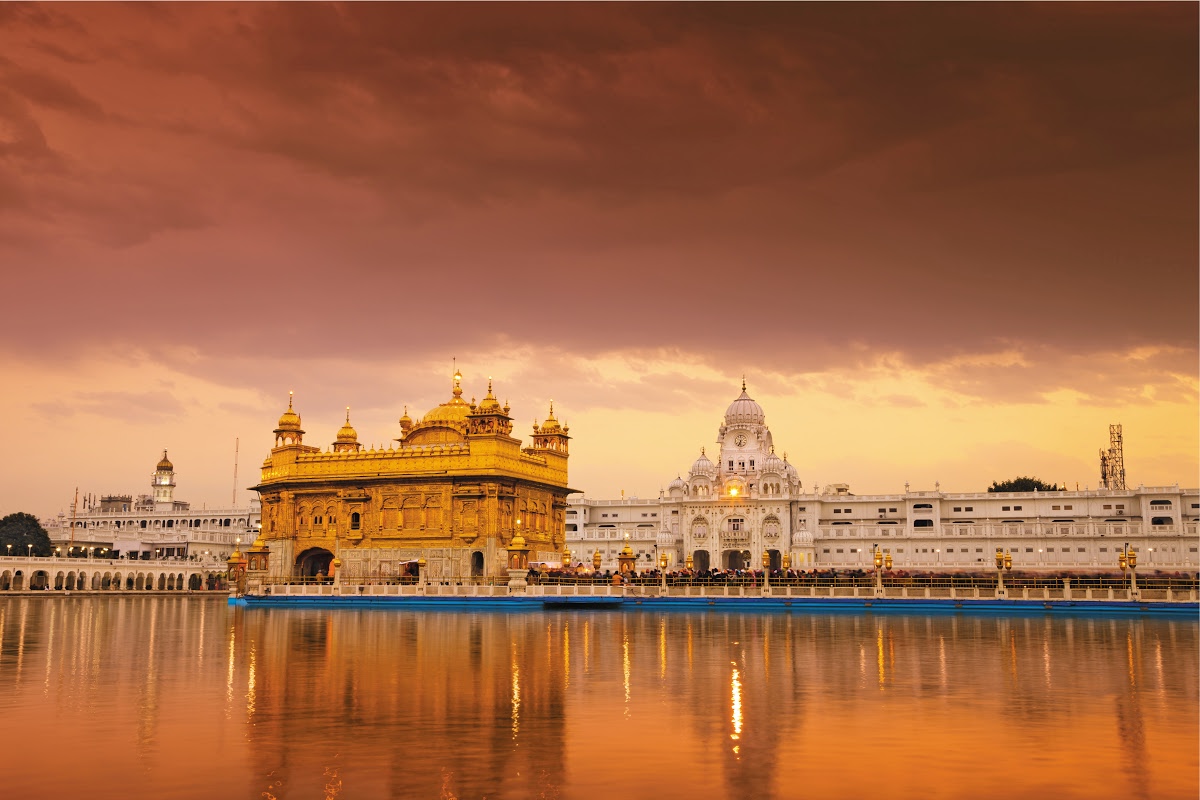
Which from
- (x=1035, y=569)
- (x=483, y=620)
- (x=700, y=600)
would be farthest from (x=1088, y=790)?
(x=1035, y=569)

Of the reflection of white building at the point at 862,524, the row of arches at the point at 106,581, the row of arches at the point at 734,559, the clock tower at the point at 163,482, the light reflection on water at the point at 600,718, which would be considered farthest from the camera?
the clock tower at the point at 163,482

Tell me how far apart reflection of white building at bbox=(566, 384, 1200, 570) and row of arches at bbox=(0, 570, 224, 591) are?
2948 cm

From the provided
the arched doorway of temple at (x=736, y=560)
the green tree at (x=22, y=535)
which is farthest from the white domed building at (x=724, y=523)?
the green tree at (x=22, y=535)

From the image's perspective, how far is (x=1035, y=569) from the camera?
7462 centimetres

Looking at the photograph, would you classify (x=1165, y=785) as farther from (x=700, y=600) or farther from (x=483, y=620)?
(x=700, y=600)

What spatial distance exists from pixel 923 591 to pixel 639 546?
51.9 metres

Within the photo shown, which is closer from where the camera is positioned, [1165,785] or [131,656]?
[1165,785]

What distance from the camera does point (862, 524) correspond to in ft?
305

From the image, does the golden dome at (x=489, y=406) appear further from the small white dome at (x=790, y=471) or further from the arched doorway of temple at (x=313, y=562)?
the small white dome at (x=790, y=471)

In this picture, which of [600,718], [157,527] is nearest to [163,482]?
[157,527]

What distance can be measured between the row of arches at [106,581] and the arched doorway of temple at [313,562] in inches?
890

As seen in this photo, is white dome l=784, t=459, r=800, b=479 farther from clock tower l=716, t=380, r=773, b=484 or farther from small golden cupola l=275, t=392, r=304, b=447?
small golden cupola l=275, t=392, r=304, b=447

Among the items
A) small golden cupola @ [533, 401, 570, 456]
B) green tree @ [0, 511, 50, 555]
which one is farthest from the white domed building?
green tree @ [0, 511, 50, 555]

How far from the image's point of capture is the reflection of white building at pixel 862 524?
83.8m
